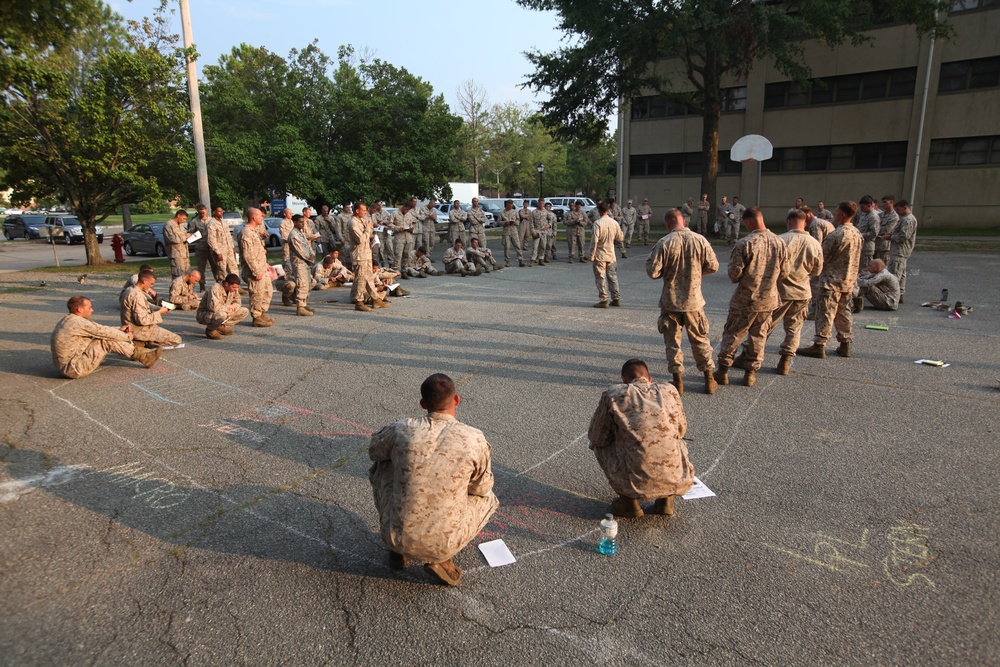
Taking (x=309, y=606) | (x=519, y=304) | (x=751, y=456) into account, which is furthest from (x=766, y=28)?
(x=309, y=606)

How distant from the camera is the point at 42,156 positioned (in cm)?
1697

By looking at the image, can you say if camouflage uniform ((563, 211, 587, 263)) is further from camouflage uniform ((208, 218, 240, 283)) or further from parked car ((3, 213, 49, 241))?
parked car ((3, 213, 49, 241))

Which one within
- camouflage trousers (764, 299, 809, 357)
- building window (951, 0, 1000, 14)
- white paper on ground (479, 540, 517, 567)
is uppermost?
Answer: building window (951, 0, 1000, 14)

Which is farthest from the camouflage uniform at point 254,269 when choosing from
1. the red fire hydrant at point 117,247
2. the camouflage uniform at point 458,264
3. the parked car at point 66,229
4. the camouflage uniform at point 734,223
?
the parked car at point 66,229

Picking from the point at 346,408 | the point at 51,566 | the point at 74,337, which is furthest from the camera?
the point at 74,337

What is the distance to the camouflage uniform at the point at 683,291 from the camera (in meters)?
6.64

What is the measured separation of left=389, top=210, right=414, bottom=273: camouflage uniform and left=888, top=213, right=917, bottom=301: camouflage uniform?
1120 centimetres

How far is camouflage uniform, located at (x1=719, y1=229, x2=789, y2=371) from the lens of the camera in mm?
6637

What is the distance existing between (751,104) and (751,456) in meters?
30.6

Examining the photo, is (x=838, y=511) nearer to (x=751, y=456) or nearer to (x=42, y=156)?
(x=751, y=456)

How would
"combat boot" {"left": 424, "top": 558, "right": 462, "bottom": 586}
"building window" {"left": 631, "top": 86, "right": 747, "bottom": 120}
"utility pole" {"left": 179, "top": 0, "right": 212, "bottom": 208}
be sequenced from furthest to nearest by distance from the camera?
"building window" {"left": 631, "top": 86, "right": 747, "bottom": 120} → "utility pole" {"left": 179, "top": 0, "right": 212, "bottom": 208} → "combat boot" {"left": 424, "top": 558, "right": 462, "bottom": 586}

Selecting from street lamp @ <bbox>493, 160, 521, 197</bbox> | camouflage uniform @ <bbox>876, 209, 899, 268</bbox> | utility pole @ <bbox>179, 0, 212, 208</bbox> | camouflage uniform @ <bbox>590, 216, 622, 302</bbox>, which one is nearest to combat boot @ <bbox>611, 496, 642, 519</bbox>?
camouflage uniform @ <bbox>590, 216, 622, 302</bbox>

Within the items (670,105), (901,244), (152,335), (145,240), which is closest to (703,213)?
(670,105)

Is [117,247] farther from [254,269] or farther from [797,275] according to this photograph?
[797,275]
